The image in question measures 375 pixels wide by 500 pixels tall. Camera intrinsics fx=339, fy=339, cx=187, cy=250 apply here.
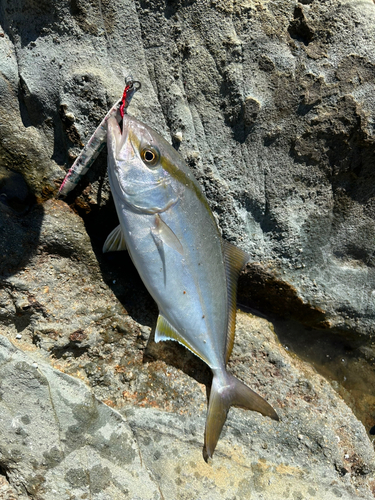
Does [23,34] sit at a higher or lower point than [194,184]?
higher

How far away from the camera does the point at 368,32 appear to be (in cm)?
211

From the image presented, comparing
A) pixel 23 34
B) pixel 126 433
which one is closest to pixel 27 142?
pixel 23 34

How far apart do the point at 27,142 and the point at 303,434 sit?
104 inches

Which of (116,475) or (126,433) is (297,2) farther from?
(116,475)

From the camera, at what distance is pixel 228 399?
2.11 m

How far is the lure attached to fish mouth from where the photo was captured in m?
1.90

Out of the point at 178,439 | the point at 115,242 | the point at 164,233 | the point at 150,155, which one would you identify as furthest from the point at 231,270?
the point at 178,439

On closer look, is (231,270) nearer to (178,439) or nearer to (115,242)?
(115,242)

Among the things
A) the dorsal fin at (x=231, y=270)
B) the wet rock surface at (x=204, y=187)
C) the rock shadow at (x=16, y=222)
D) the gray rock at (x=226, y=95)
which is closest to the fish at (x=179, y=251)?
the dorsal fin at (x=231, y=270)

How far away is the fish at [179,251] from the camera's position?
6.24 feet

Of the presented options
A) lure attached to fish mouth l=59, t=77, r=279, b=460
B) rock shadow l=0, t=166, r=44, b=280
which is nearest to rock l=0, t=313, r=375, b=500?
lure attached to fish mouth l=59, t=77, r=279, b=460

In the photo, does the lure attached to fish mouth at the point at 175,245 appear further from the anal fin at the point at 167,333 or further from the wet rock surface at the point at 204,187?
the wet rock surface at the point at 204,187

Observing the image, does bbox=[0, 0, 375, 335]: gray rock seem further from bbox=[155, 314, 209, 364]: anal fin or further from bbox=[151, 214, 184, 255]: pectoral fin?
bbox=[155, 314, 209, 364]: anal fin

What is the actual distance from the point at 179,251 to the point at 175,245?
0.04 meters
